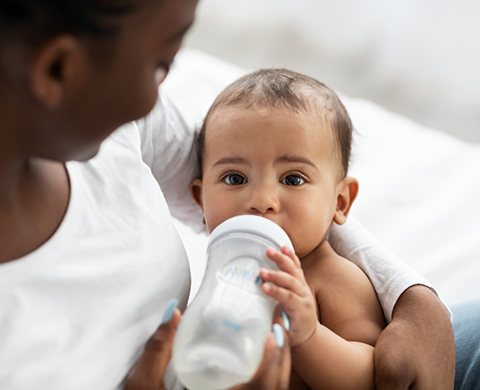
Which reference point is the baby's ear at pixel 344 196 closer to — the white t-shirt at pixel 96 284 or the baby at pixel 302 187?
the baby at pixel 302 187

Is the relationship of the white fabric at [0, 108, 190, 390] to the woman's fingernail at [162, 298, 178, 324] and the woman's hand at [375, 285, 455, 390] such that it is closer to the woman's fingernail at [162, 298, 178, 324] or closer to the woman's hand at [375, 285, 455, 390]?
the woman's fingernail at [162, 298, 178, 324]

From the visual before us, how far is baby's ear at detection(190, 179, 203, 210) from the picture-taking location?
4.38 ft

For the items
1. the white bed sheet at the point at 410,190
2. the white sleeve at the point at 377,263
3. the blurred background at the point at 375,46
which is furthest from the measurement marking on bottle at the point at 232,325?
the blurred background at the point at 375,46

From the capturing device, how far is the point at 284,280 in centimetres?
81

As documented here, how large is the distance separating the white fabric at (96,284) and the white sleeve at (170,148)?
0.66ft

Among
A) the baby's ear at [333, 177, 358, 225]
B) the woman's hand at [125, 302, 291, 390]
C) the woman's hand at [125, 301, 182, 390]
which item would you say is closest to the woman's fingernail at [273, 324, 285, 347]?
the woman's hand at [125, 302, 291, 390]

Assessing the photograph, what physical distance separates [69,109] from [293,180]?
2.17 feet

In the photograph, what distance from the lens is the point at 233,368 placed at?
27.0 inches

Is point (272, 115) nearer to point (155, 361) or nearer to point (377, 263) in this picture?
point (377, 263)

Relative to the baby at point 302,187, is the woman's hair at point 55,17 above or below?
above

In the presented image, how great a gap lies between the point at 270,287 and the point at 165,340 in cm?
18

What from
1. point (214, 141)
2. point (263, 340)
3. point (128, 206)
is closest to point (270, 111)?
point (214, 141)

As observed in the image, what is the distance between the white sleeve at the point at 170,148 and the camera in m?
1.20

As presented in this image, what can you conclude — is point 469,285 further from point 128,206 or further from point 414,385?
point 128,206
